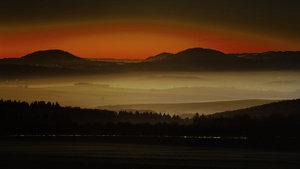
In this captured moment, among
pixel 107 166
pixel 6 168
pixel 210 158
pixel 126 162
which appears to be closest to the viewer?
pixel 6 168

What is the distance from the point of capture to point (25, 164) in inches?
5576

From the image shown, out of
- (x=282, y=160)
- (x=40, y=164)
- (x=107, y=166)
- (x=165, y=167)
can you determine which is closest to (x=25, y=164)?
(x=40, y=164)

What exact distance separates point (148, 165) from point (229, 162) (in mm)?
16741

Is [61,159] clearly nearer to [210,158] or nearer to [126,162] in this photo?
[126,162]

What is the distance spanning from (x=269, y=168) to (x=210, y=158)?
34940mm

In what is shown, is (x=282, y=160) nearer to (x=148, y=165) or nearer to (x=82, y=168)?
(x=148, y=165)

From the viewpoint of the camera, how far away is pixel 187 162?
151 m

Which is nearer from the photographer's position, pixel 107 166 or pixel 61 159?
pixel 107 166

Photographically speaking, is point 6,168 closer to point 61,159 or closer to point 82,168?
point 82,168

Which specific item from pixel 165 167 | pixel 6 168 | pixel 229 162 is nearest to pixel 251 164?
pixel 229 162

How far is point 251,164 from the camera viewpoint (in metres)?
143

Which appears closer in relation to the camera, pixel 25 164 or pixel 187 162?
pixel 25 164

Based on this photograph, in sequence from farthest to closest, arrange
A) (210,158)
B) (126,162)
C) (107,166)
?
(210,158) → (126,162) → (107,166)

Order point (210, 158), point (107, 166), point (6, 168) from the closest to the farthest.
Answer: point (6, 168) < point (107, 166) < point (210, 158)
